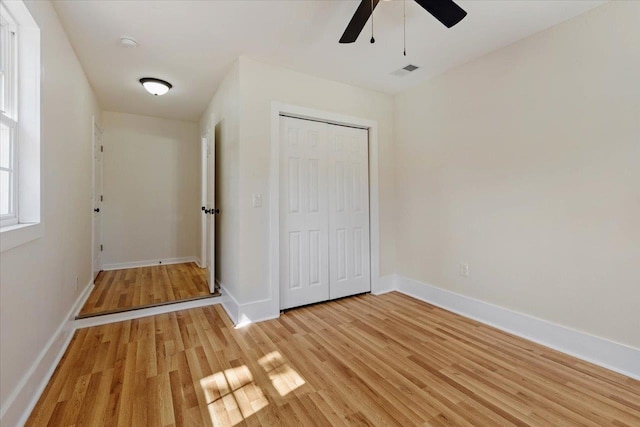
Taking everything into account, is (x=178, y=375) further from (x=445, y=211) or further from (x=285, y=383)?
(x=445, y=211)

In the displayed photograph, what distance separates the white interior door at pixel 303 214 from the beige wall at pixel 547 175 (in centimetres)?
121

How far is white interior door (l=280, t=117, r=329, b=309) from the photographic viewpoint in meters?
3.04

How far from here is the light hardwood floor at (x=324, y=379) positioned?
1.56m

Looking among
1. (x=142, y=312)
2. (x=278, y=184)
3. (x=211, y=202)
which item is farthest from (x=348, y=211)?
(x=142, y=312)

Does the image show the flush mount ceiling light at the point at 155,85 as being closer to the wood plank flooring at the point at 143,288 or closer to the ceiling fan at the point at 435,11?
the wood plank flooring at the point at 143,288

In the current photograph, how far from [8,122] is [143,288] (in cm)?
246

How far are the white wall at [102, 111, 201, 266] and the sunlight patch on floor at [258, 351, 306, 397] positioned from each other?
3576 millimetres

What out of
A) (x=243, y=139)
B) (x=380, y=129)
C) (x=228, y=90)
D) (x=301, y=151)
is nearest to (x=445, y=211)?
(x=380, y=129)

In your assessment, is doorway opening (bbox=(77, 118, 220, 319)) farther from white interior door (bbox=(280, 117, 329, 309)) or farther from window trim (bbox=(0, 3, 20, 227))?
window trim (bbox=(0, 3, 20, 227))

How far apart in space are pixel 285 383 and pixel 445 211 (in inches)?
91.4

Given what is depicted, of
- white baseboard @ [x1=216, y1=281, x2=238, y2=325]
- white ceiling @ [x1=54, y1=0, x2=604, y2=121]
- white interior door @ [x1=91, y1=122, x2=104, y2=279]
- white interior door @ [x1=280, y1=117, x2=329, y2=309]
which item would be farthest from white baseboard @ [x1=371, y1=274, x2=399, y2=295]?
white interior door @ [x1=91, y1=122, x2=104, y2=279]

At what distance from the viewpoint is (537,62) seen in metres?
2.37

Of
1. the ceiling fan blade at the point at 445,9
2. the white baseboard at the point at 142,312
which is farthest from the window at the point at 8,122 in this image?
the ceiling fan blade at the point at 445,9

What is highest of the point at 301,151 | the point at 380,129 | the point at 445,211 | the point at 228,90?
the point at 228,90
